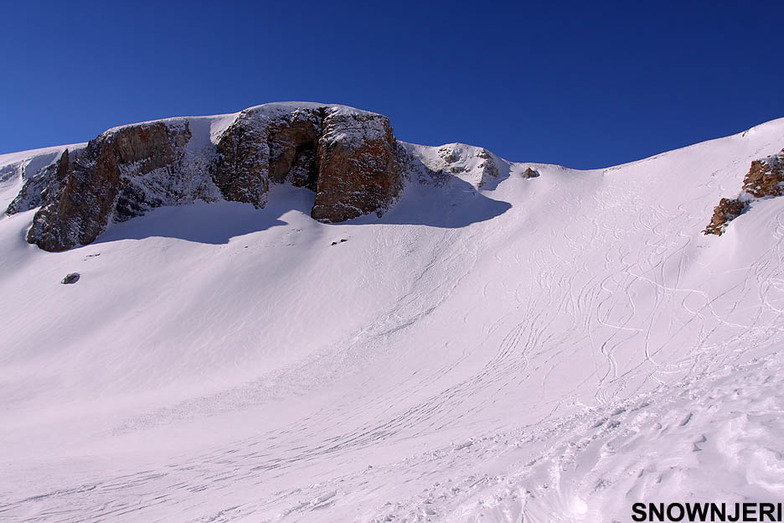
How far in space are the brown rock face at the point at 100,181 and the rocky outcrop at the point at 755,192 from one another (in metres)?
32.7

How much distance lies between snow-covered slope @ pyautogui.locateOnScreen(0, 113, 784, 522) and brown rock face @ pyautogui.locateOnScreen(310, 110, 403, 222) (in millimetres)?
1572

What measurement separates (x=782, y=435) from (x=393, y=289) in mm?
17260

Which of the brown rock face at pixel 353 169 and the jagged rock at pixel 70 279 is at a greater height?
the brown rock face at pixel 353 169

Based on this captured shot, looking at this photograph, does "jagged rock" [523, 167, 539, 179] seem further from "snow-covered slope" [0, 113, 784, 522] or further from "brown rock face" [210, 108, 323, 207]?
"brown rock face" [210, 108, 323, 207]

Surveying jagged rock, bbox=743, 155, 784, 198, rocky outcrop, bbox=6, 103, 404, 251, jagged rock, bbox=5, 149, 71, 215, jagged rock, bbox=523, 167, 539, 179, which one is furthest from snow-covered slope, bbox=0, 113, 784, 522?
jagged rock, bbox=523, 167, 539, 179

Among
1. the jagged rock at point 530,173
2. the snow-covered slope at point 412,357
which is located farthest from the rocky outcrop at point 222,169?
the jagged rock at point 530,173

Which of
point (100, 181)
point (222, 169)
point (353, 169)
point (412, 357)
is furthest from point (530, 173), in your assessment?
point (100, 181)

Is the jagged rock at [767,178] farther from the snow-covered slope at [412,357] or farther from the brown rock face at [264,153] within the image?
the brown rock face at [264,153]

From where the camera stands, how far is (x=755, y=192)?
51.8ft

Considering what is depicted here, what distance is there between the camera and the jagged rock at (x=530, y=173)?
3337cm

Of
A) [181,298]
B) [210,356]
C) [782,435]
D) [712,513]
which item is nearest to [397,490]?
[712,513]

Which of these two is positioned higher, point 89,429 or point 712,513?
point 712,513

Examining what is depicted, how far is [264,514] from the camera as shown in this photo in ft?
18.9

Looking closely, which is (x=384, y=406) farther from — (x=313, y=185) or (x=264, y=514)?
(x=313, y=185)
